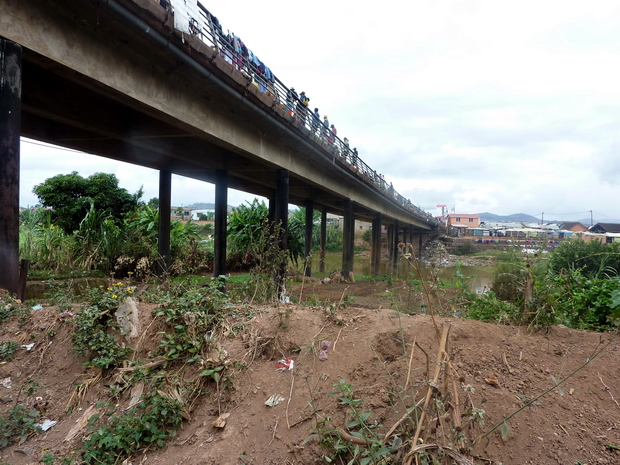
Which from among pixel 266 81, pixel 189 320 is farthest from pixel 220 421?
pixel 266 81

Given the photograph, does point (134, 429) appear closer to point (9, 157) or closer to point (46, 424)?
point (46, 424)

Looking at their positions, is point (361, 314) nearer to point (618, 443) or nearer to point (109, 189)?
point (618, 443)

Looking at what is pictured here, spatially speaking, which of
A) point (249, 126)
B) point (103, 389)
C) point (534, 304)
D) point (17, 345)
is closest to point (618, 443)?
point (534, 304)

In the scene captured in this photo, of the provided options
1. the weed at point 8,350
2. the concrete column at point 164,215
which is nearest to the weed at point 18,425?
the weed at point 8,350

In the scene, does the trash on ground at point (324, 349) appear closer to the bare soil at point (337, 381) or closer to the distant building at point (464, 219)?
the bare soil at point (337, 381)

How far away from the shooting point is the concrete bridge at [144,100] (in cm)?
480

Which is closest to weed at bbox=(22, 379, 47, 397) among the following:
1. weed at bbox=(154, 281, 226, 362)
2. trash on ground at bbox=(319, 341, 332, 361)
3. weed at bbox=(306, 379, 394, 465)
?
weed at bbox=(154, 281, 226, 362)

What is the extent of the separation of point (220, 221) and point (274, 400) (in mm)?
11494

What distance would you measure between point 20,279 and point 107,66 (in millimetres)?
3497

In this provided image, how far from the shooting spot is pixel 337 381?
2.99 metres

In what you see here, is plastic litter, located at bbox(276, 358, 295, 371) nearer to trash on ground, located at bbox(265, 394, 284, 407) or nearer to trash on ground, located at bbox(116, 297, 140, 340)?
trash on ground, located at bbox(265, 394, 284, 407)

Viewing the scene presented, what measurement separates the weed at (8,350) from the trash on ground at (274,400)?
281cm

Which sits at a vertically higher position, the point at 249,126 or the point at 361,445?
the point at 249,126

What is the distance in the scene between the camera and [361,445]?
2.22 m
